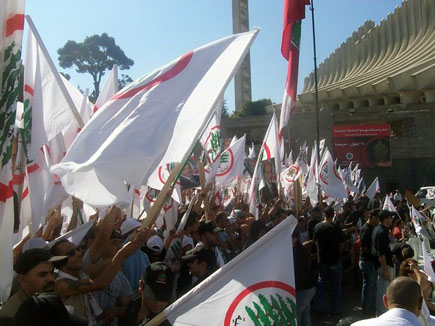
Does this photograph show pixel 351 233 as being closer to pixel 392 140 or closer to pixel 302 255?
pixel 302 255

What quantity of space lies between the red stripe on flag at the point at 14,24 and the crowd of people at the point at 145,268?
1.30 m

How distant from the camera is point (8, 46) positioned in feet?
9.80

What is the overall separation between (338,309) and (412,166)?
82.9 ft

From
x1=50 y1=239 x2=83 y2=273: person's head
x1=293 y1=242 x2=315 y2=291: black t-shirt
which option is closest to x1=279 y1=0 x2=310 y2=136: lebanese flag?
x1=293 y1=242 x2=315 y2=291: black t-shirt

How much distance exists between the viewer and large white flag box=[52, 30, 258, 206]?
3.36 meters

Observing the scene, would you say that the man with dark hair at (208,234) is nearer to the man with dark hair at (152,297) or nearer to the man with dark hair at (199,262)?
the man with dark hair at (199,262)

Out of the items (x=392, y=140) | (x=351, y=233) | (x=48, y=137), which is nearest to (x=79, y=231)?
(x=48, y=137)

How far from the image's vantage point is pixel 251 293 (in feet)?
9.62

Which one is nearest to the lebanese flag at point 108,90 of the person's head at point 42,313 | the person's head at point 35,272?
the person's head at point 35,272

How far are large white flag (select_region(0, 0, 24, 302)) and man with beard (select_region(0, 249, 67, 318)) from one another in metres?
0.10

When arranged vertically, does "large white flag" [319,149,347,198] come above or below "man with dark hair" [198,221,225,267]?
below

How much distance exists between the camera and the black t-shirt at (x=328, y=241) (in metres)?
6.88

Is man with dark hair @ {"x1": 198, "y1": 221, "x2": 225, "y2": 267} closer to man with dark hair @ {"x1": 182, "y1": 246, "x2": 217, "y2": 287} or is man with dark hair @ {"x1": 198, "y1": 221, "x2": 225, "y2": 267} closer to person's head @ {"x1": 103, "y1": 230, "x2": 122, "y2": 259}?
man with dark hair @ {"x1": 182, "y1": 246, "x2": 217, "y2": 287}

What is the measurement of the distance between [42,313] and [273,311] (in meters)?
1.27
